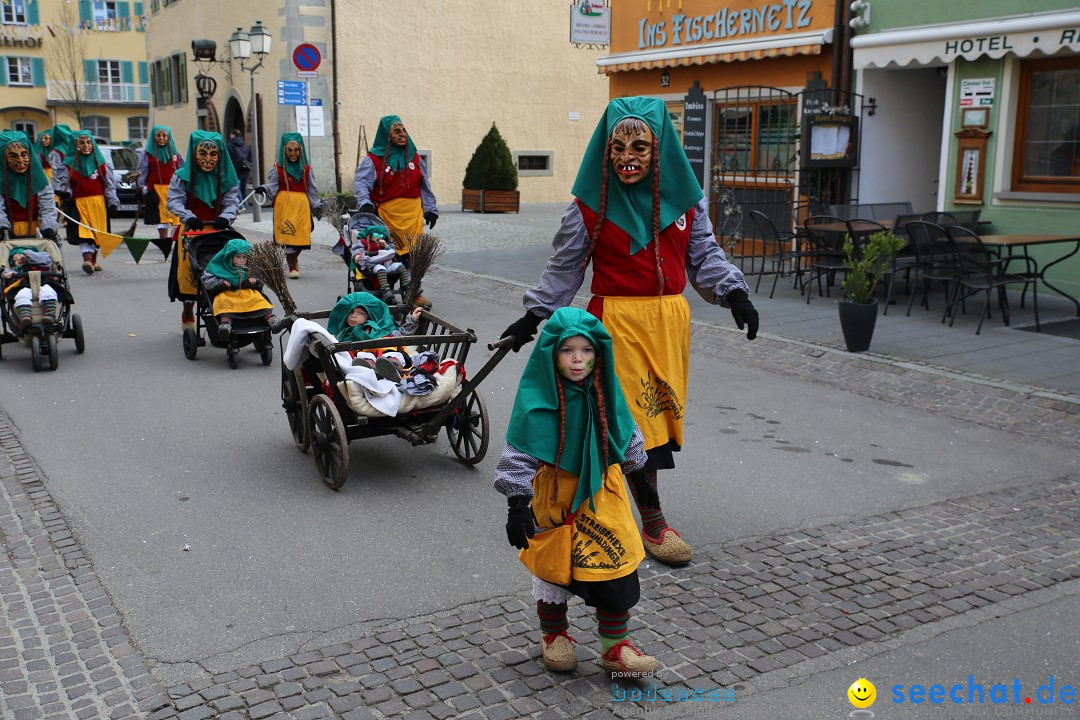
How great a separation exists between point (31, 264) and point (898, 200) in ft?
35.0

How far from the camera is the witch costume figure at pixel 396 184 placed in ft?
38.3

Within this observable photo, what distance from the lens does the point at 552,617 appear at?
12.9 ft

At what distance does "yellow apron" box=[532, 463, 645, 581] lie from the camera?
12.3ft

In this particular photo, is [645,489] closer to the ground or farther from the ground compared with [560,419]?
closer to the ground

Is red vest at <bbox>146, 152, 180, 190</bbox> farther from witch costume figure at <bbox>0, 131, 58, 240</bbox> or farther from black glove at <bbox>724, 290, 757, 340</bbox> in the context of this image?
black glove at <bbox>724, 290, 757, 340</bbox>

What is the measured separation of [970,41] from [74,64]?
5161 cm

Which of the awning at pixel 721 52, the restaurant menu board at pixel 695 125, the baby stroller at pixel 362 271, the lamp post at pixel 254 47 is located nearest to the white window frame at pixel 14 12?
the lamp post at pixel 254 47

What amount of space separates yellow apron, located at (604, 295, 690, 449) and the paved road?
0.75 meters

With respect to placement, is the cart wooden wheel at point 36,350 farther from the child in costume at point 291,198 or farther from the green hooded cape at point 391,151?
the child in costume at point 291,198

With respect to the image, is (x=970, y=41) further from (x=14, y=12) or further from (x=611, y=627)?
(x=14, y=12)

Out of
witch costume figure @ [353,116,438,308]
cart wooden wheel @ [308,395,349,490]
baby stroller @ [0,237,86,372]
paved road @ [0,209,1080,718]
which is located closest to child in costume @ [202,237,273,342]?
paved road @ [0,209,1080,718]

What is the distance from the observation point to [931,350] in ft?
31.2

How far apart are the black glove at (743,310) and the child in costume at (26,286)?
6.47 meters

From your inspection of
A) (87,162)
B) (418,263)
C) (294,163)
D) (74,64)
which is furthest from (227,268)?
(74,64)
